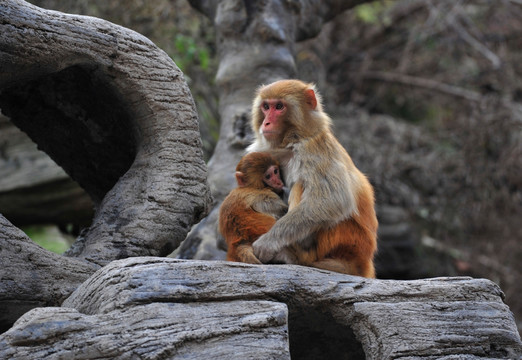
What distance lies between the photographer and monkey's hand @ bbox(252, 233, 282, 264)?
4.09 m

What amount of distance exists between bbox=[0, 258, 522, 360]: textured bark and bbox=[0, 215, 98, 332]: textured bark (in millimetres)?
215

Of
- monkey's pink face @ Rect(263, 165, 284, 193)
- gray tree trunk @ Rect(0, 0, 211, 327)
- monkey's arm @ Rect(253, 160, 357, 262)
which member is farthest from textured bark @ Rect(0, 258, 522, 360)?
monkey's pink face @ Rect(263, 165, 284, 193)

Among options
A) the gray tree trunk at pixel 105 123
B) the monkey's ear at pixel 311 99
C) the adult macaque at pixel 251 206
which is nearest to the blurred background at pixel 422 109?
the gray tree trunk at pixel 105 123

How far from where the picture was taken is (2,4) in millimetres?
3846

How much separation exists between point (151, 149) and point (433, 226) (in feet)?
26.2

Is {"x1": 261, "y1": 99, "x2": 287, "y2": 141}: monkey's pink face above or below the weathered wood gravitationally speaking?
above

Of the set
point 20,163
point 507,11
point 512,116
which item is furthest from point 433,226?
point 20,163

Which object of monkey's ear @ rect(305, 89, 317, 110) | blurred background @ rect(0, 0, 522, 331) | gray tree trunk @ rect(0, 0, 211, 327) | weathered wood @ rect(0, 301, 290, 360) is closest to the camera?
weathered wood @ rect(0, 301, 290, 360)

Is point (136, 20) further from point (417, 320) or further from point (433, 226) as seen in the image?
point (417, 320)

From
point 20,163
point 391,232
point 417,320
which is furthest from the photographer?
point 391,232

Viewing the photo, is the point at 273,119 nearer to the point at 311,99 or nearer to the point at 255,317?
the point at 311,99

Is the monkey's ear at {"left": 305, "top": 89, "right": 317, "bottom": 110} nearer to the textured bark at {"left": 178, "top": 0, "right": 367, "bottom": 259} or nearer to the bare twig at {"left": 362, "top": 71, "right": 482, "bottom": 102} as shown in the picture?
the textured bark at {"left": 178, "top": 0, "right": 367, "bottom": 259}

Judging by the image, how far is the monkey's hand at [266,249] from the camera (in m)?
4.09

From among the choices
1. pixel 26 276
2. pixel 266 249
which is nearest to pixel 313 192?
pixel 266 249
